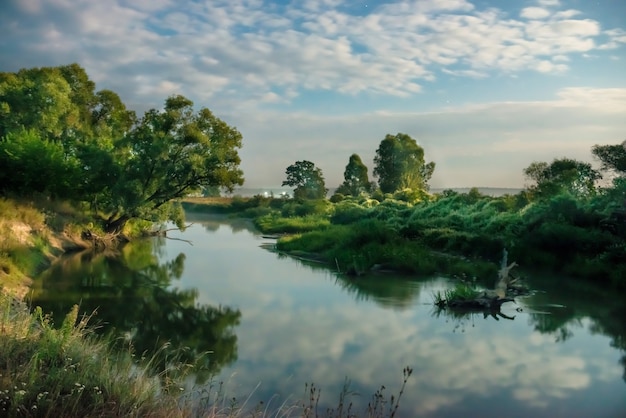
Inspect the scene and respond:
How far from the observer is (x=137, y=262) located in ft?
87.7

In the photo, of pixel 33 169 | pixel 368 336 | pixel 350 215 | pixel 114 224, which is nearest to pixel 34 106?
A: pixel 114 224

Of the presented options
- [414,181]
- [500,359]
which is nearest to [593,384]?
[500,359]

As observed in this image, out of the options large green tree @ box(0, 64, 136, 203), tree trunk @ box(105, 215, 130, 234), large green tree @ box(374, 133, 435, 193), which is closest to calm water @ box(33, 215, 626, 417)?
large green tree @ box(0, 64, 136, 203)

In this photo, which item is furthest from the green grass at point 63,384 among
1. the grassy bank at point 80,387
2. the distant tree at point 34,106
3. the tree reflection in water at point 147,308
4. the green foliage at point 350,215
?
the green foliage at point 350,215

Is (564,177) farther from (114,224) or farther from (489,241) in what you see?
(114,224)

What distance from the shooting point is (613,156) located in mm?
28672

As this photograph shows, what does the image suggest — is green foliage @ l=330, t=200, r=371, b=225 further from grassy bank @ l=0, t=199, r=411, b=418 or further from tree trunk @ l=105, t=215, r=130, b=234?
grassy bank @ l=0, t=199, r=411, b=418

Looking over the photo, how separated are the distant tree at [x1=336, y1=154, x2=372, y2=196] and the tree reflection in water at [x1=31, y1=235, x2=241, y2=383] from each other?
50.0 metres

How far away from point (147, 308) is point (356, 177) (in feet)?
197

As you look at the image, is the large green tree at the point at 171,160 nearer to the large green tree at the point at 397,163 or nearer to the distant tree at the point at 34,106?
the distant tree at the point at 34,106

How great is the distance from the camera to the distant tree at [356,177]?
74625mm

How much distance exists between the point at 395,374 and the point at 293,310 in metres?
6.28

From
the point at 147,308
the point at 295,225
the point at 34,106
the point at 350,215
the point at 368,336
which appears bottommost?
the point at 147,308

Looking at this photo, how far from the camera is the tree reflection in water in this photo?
1166 centimetres
